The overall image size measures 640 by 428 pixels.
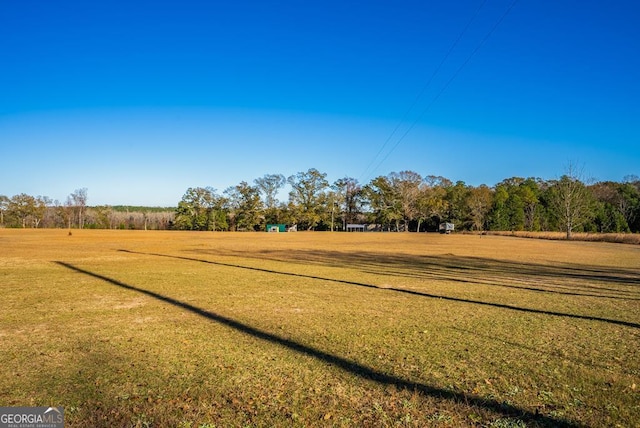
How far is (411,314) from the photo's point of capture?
897cm

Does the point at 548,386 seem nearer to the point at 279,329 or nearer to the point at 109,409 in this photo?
the point at 279,329

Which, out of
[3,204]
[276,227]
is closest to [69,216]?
[3,204]

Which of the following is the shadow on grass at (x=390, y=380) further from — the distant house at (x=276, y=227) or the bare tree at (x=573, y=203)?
the distant house at (x=276, y=227)

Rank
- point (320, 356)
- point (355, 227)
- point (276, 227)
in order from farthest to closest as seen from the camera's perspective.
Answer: point (355, 227)
point (276, 227)
point (320, 356)

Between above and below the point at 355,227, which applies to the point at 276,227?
below

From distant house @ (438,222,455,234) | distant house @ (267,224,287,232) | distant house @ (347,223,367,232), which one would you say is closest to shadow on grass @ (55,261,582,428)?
distant house @ (267,224,287,232)

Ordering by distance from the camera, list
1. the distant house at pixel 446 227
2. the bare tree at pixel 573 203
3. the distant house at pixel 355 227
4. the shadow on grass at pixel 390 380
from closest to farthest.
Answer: the shadow on grass at pixel 390 380 < the bare tree at pixel 573 203 < the distant house at pixel 446 227 < the distant house at pixel 355 227

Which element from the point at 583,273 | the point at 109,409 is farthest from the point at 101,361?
the point at 583,273

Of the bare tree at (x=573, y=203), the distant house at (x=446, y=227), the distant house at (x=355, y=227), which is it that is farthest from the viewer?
the distant house at (x=355, y=227)

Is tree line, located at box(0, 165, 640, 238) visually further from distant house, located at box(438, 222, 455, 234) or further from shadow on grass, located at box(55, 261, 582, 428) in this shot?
shadow on grass, located at box(55, 261, 582, 428)

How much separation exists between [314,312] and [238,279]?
6416 millimetres

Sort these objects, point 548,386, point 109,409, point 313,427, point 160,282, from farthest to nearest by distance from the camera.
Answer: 1. point 160,282
2. point 548,386
3. point 109,409
4. point 313,427

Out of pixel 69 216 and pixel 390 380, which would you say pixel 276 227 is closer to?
pixel 69 216

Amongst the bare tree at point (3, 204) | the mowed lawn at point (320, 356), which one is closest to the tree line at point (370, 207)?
the bare tree at point (3, 204)
